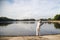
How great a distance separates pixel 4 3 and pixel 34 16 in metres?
1.15

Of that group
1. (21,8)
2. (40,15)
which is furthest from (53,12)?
(21,8)

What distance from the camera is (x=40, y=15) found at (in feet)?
14.0

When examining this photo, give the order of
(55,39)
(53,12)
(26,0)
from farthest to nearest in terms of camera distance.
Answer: (53,12)
(26,0)
(55,39)

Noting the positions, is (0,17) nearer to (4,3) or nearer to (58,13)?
(4,3)

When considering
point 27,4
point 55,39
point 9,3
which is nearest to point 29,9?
point 27,4

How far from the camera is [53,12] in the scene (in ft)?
14.6

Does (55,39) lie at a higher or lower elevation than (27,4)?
lower

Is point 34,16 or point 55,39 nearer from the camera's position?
point 55,39

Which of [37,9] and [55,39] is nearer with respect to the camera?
[55,39]

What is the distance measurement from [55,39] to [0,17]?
2.20 m

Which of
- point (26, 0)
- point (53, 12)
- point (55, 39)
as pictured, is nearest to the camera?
point (55, 39)

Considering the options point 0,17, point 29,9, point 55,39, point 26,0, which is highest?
point 26,0

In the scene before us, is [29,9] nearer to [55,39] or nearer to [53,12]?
[53,12]

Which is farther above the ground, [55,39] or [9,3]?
[9,3]
